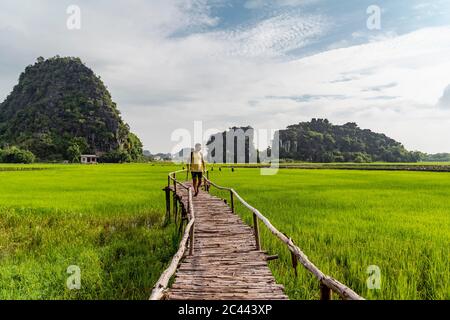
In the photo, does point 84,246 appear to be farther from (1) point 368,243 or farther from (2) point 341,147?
(2) point 341,147

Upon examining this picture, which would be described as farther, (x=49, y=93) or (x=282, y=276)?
(x=49, y=93)

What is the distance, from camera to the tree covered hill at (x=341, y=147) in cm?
9831

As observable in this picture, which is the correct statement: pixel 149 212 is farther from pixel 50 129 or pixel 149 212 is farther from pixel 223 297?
pixel 50 129

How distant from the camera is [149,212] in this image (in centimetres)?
1331

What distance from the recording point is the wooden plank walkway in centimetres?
404

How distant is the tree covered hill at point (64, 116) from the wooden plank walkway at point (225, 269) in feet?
271

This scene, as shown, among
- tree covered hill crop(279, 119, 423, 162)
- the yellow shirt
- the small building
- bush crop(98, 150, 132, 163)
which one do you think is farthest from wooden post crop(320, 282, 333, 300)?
tree covered hill crop(279, 119, 423, 162)

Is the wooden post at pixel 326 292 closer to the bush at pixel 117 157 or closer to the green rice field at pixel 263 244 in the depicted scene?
the green rice field at pixel 263 244

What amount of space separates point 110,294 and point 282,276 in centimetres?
302

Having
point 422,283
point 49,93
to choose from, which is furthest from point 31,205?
point 49,93

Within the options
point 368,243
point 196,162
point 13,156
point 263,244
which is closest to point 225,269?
point 263,244

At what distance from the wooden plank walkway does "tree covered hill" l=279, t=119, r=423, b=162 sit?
92.6 metres

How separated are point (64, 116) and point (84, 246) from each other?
106 meters

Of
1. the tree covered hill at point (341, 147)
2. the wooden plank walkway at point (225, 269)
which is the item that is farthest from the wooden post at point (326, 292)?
the tree covered hill at point (341, 147)
